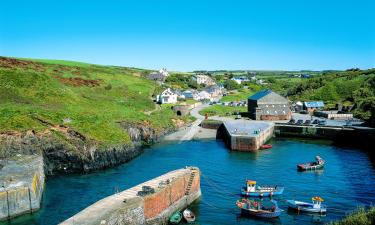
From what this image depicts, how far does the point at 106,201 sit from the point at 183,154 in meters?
37.3

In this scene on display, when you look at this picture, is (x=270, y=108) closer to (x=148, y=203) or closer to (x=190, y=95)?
(x=190, y=95)

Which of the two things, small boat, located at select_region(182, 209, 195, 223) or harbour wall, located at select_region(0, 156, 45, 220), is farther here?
harbour wall, located at select_region(0, 156, 45, 220)

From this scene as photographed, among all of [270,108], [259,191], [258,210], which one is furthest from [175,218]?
[270,108]

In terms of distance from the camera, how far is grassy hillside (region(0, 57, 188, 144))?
66.3 m

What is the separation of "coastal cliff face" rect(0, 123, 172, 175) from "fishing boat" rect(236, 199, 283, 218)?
27.0 metres

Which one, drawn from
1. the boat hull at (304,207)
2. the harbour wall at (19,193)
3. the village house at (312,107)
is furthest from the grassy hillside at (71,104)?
the village house at (312,107)

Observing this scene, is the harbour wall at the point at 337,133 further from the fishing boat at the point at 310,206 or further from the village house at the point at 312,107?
the fishing boat at the point at 310,206

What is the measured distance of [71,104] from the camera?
85188mm

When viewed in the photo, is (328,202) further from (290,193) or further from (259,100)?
(259,100)

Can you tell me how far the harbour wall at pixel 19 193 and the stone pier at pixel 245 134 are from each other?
39.6 metres

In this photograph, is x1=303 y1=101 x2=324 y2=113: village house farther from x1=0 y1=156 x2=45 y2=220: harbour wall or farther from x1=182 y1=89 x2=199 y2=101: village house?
x1=0 y1=156 x2=45 y2=220: harbour wall

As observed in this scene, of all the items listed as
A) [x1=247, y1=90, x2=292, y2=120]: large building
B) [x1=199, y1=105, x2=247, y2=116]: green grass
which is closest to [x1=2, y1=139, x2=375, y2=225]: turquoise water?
[x1=247, y1=90, x2=292, y2=120]: large building

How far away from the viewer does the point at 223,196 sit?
47750 mm

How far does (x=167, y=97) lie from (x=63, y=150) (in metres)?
74.9
